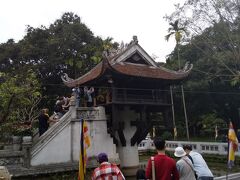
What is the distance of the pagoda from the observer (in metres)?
17.3

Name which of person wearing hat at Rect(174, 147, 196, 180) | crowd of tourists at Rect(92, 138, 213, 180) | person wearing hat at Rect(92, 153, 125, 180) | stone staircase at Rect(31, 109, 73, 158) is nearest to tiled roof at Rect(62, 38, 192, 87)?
stone staircase at Rect(31, 109, 73, 158)

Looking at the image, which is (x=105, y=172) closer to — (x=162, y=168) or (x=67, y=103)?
(x=162, y=168)

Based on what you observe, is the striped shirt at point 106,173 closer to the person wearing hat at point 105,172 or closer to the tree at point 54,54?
the person wearing hat at point 105,172

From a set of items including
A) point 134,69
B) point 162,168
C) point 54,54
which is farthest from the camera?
point 54,54

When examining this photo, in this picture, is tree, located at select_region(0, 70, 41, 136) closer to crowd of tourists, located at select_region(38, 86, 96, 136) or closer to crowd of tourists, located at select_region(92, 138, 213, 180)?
crowd of tourists, located at select_region(38, 86, 96, 136)

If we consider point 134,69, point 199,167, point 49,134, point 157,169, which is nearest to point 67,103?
point 49,134

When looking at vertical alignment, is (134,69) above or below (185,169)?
above

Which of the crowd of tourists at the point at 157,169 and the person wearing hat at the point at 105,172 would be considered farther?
the person wearing hat at the point at 105,172

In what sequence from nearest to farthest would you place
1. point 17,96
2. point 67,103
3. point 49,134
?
point 49,134, point 17,96, point 67,103

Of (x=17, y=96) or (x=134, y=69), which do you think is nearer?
(x=134, y=69)

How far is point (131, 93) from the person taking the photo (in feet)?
59.2

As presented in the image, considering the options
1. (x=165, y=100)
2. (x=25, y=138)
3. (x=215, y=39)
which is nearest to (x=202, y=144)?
(x=165, y=100)

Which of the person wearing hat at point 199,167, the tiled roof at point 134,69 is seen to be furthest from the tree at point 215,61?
the person wearing hat at point 199,167

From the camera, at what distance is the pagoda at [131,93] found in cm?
1730
